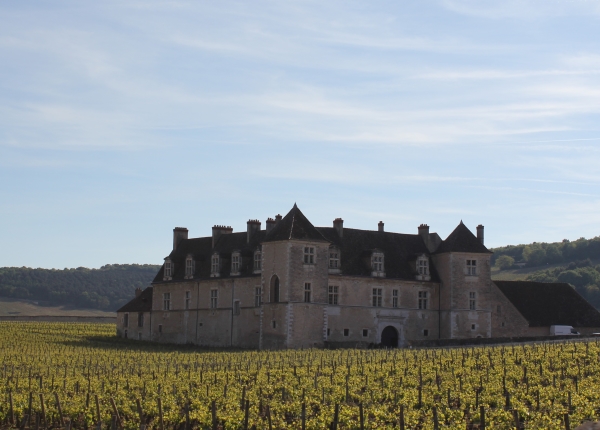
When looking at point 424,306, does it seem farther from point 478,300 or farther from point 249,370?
point 249,370

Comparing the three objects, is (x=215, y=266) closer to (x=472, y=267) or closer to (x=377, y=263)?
(x=377, y=263)

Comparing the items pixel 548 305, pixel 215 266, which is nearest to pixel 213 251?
pixel 215 266

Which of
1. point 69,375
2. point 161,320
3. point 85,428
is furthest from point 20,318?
point 85,428

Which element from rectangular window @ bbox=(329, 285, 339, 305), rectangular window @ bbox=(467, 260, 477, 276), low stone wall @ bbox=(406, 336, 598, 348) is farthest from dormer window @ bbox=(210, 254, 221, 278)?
rectangular window @ bbox=(467, 260, 477, 276)

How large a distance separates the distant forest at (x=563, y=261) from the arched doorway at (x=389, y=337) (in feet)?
220

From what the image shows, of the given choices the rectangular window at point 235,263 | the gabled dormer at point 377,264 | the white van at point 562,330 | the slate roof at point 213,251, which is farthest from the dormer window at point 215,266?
the white van at point 562,330

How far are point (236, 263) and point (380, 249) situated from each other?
31.9 ft

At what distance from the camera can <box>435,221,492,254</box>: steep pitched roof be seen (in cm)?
6147

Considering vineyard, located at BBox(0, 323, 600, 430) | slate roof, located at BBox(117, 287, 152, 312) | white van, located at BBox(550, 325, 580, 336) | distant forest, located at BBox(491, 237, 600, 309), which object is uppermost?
distant forest, located at BBox(491, 237, 600, 309)

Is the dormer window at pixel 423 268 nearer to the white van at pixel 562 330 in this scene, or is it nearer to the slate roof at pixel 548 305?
the slate roof at pixel 548 305

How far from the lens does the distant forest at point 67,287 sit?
170 m

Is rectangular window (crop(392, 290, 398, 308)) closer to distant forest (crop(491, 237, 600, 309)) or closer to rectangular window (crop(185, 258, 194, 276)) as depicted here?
rectangular window (crop(185, 258, 194, 276))

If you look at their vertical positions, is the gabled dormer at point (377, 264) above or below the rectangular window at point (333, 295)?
above

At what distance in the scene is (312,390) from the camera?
32.4 m
